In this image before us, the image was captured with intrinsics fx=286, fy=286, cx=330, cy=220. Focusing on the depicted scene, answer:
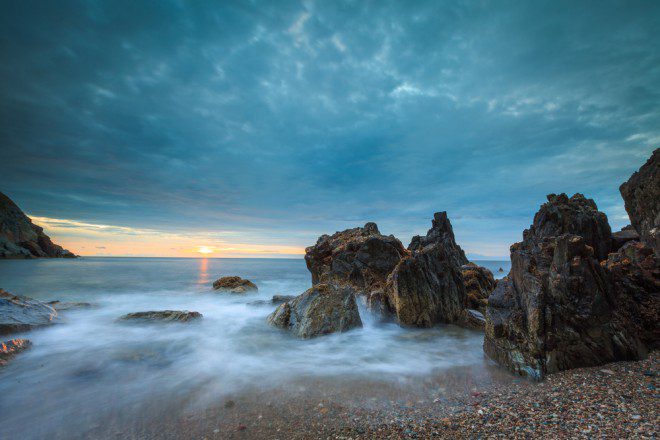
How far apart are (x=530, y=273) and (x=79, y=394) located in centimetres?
1154

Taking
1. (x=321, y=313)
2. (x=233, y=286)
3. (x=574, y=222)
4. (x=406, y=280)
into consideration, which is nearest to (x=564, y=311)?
(x=406, y=280)

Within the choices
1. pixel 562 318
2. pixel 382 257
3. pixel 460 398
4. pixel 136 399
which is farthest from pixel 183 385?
pixel 382 257

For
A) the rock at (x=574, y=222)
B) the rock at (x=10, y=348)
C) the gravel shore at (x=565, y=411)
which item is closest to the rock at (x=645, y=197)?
the rock at (x=574, y=222)

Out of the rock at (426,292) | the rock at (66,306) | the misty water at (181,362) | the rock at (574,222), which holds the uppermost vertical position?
the rock at (574,222)

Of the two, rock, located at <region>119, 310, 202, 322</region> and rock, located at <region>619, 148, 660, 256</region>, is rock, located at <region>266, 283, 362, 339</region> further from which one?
rock, located at <region>619, 148, 660, 256</region>

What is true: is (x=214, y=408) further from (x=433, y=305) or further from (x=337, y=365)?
(x=433, y=305)

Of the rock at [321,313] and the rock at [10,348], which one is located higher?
the rock at [321,313]

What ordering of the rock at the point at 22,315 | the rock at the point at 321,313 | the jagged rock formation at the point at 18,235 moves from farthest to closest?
the jagged rock formation at the point at 18,235 < the rock at the point at 321,313 < the rock at the point at 22,315

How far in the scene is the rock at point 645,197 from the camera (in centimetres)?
1220

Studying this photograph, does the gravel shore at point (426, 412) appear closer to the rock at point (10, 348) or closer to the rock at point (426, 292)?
the rock at point (10, 348)

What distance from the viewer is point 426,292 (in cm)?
1301

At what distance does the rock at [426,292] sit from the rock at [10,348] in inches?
531

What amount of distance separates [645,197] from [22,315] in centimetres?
2783

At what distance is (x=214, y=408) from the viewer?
591 cm
